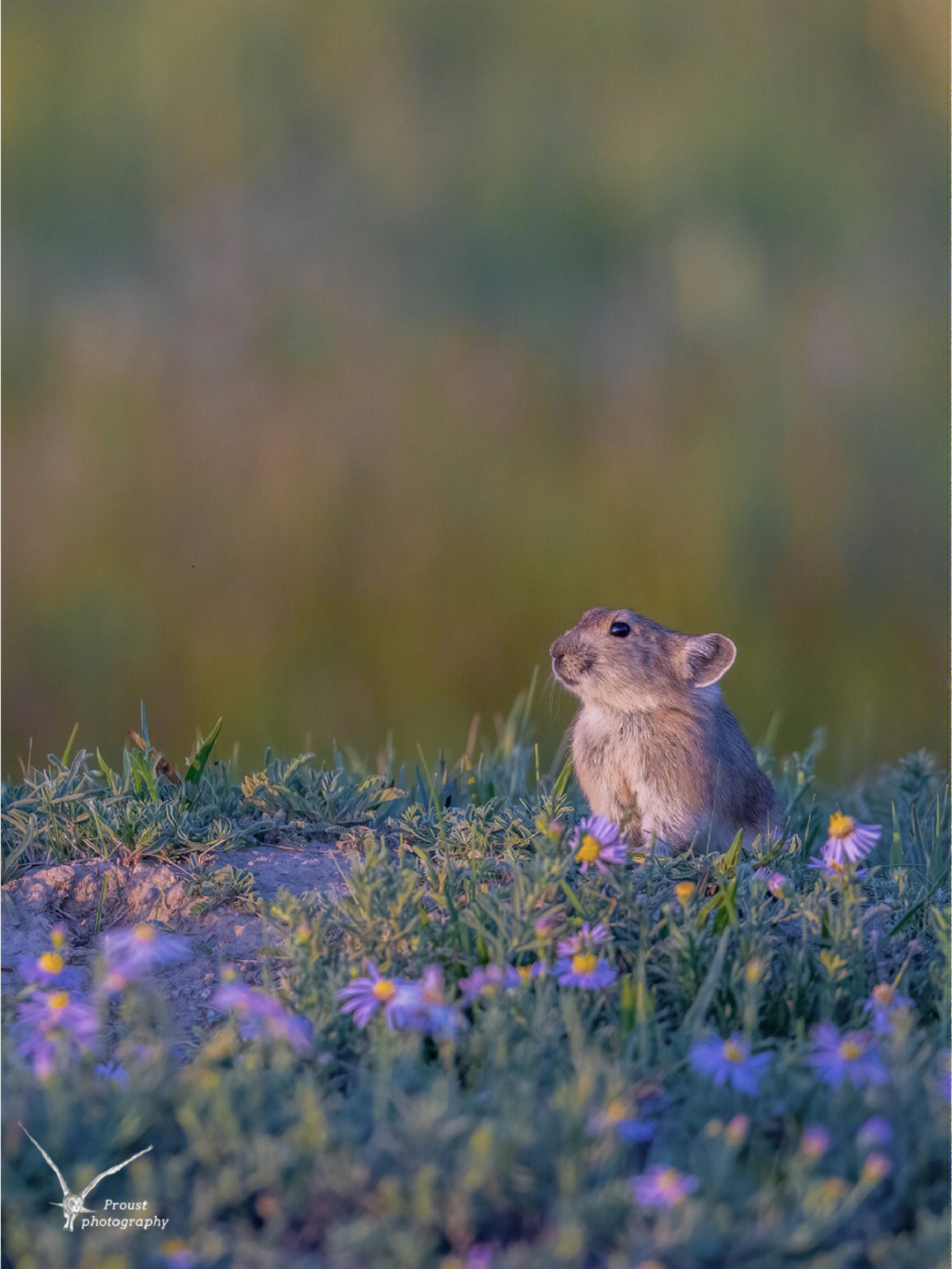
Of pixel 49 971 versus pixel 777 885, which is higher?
pixel 777 885

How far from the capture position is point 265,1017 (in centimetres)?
322

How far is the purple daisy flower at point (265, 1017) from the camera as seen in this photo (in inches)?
123

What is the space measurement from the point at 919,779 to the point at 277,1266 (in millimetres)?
4626

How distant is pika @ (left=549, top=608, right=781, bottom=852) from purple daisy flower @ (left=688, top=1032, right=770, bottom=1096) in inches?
65.8

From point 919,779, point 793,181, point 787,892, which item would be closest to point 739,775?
point 787,892

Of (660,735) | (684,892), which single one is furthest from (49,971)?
(660,735)

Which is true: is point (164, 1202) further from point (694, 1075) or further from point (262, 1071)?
point (694, 1075)

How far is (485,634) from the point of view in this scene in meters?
9.13

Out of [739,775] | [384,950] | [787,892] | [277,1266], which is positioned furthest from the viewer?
[739,775]

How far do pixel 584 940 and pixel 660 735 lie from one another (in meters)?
1.73

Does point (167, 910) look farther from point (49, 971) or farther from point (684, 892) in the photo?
point (684, 892)

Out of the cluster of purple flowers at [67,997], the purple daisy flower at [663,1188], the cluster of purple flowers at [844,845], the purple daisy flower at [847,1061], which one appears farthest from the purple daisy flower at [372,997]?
the cluster of purple flowers at [844,845]

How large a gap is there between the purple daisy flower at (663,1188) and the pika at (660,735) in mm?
2150

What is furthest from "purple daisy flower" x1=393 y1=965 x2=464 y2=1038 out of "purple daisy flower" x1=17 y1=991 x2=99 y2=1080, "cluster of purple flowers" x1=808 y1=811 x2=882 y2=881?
"cluster of purple flowers" x1=808 y1=811 x2=882 y2=881
